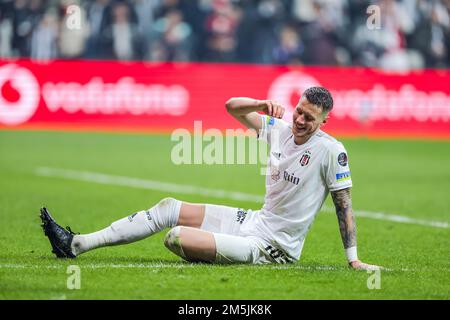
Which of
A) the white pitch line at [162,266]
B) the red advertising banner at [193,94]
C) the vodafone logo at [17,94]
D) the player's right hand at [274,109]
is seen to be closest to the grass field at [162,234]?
the white pitch line at [162,266]

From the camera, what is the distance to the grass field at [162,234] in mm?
6812

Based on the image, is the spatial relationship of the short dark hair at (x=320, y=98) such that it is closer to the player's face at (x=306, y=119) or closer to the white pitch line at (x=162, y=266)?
the player's face at (x=306, y=119)

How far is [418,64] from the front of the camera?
1027 inches

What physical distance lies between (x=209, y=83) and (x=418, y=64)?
5993 millimetres

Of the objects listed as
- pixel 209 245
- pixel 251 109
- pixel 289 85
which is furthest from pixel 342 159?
pixel 289 85

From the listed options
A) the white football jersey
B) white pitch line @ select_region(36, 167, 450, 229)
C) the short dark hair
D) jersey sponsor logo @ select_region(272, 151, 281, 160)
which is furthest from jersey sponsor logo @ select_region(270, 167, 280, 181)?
white pitch line @ select_region(36, 167, 450, 229)

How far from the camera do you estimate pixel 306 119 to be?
756cm

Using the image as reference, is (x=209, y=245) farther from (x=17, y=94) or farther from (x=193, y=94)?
(x=193, y=94)

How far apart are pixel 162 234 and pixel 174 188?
4.44 meters

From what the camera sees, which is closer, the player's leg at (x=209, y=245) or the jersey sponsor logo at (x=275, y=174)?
the player's leg at (x=209, y=245)

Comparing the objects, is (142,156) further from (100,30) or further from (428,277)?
(428,277)

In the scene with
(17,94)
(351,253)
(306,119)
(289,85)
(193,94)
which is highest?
(289,85)

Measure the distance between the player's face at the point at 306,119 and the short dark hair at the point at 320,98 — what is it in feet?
0.09
